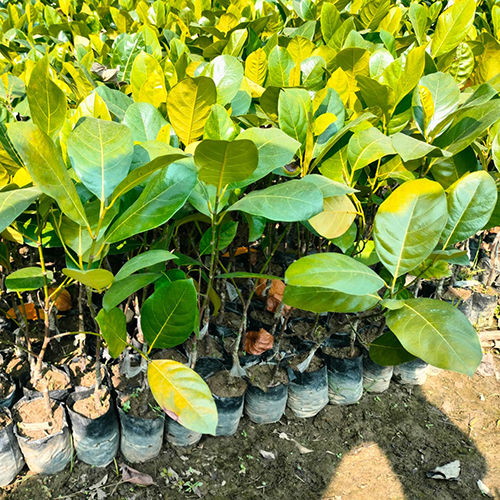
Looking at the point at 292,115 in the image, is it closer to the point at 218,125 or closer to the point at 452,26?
the point at 218,125

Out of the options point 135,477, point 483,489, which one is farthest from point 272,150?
point 483,489

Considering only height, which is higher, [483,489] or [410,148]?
[410,148]

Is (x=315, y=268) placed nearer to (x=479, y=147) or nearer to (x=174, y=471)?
(x=479, y=147)

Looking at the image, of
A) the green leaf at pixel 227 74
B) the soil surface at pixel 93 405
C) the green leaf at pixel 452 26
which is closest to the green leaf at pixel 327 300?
the green leaf at pixel 227 74

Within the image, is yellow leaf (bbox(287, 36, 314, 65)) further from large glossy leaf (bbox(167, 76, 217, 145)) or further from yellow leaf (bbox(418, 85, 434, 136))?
large glossy leaf (bbox(167, 76, 217, 145))

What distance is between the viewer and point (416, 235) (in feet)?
3.08

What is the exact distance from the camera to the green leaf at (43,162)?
29.5 inches

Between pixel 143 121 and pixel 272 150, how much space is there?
310mm

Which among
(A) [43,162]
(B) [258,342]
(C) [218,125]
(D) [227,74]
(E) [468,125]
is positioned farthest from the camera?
(B) [258,342]

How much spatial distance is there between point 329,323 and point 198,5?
160cm

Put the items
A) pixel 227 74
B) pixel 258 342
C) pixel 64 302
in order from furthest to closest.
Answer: pixel 64 302
pixel 258 342
pixel 227 74

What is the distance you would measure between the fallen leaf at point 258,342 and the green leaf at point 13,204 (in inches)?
46.6

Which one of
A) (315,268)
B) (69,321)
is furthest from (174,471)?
(315,268)

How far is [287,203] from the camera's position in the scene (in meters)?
0.88
